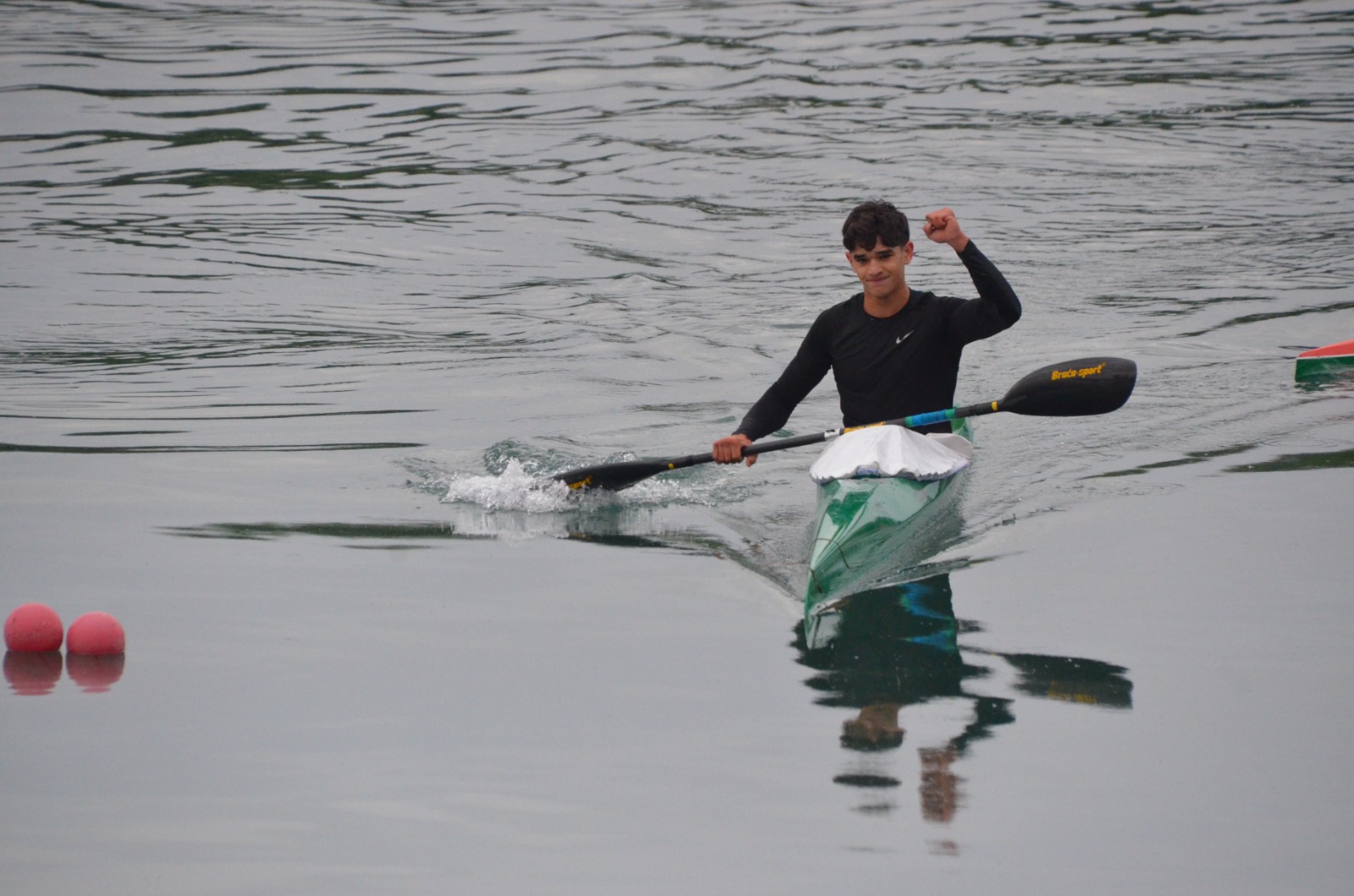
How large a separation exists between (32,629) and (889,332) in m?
3.58

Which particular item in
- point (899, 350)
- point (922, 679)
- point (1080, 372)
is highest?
point (899, 350)

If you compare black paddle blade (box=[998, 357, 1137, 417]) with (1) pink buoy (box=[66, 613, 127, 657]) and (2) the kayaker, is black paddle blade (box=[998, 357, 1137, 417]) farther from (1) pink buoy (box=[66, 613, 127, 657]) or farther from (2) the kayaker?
(1) pink buoy (box=[66, 613, 127, 657])

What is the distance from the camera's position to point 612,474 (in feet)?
23.6

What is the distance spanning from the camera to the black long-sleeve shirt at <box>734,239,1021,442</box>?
640cm

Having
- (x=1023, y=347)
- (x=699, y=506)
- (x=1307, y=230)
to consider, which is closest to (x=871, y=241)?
(x=699, y=506)

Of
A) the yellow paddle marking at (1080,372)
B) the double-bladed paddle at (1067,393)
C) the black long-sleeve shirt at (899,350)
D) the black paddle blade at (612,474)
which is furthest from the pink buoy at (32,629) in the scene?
the yellow paddle marking at (1080,372)

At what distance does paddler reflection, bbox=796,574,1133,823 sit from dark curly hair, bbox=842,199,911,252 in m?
1.57

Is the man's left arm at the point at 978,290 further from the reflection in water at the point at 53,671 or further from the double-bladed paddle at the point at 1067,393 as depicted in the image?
the reflection in water at the point at 53,671

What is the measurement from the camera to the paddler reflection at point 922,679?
13.4 ft

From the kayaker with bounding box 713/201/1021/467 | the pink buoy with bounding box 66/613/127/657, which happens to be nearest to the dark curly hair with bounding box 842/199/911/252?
the kayaker with bounding box 713/201/1021/467

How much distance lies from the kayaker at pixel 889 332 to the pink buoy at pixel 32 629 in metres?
2.84

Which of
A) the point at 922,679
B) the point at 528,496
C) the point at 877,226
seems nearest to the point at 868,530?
the point at 922,679

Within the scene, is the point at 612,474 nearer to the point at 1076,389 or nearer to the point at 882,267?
the point at 882,267

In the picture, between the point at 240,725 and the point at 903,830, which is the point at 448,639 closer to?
the point at 240,725
